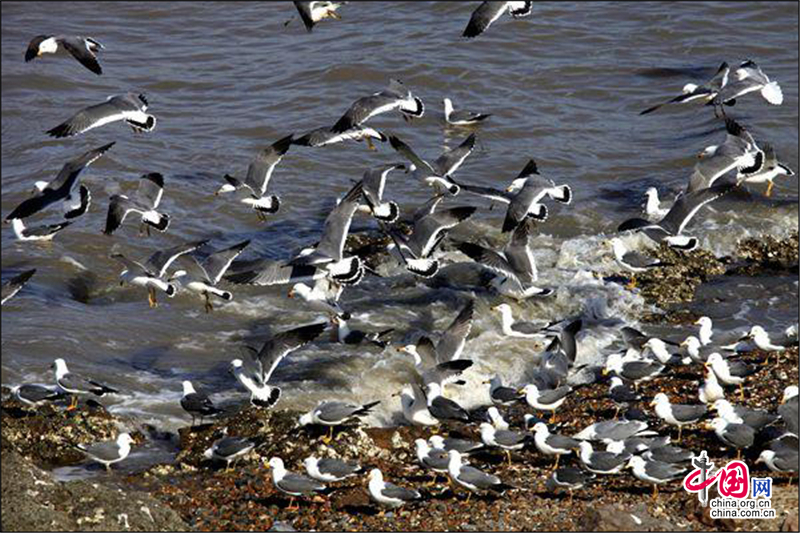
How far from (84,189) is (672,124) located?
28.5 ft

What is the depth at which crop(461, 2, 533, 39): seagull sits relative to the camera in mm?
13742

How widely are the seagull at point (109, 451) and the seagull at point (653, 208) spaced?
23.2 ft

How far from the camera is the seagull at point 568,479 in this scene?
29.1 ft

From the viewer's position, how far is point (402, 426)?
34.1ft

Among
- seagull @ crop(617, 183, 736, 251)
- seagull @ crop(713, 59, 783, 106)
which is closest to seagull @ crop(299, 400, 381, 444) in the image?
seagull @ crop(617, 183, 736, 251)

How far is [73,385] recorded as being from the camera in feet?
34.1

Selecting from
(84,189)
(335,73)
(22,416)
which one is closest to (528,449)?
(22,416)

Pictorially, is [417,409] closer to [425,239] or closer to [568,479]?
[568,479]

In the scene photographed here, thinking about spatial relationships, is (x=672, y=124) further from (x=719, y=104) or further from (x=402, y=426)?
(x=402, y=426)

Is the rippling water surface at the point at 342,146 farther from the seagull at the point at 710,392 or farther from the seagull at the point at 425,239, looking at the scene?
the seagull at the point at 710,392

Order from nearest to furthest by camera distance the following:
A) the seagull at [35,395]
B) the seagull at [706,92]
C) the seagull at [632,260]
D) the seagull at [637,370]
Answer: the seagull at [35,395] < the seagull at [637,370] < the seagull at [632,260] < the seagull at [706,92]

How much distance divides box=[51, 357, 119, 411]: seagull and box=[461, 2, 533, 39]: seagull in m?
5.56

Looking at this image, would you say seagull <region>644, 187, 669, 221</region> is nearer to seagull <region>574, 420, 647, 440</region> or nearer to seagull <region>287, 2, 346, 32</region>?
seagull <region>287, 2, 346, 32</region>

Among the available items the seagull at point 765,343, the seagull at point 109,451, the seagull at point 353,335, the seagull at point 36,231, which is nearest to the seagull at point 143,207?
the seagull at point 36,231
